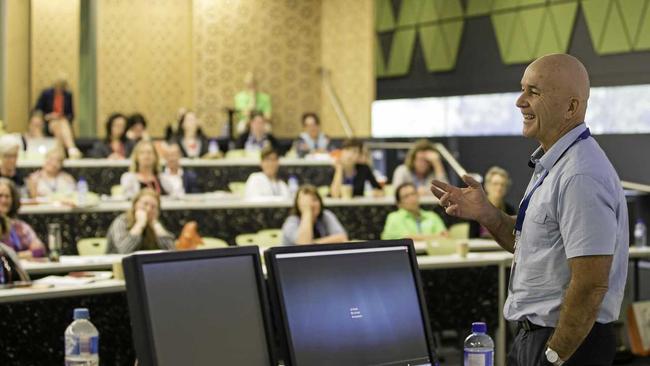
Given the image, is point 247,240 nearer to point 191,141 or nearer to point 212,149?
point 212,149

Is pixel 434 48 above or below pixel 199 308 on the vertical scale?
above

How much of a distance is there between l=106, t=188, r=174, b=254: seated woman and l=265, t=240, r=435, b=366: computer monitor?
204 inches

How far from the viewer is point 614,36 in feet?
44.5

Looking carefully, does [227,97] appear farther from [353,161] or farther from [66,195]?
[66,195]

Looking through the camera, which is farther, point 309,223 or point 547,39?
point 547,39

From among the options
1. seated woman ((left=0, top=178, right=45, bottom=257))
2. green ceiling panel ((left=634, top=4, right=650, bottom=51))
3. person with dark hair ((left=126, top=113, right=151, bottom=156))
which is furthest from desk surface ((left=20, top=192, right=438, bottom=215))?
green ceiling panel ((left=634, top=4, right=650, bottom=51))

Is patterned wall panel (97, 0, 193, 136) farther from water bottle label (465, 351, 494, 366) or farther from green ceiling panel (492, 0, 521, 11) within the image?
water bottle label (465, 351, 494, 366)

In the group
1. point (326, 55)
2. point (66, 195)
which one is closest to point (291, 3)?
point (326, 55)

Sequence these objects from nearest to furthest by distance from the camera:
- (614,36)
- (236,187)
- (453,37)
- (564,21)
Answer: (236,187), (614,36), (564,21), (453,37)

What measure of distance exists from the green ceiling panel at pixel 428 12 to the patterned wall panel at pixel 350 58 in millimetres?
1327

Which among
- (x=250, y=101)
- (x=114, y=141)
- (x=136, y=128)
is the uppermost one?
(x=250, y=101)

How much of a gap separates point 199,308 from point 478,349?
0.70 meters

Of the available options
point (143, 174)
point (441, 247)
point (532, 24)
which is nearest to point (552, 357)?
point (441, 247)

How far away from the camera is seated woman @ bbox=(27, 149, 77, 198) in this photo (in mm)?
10484
